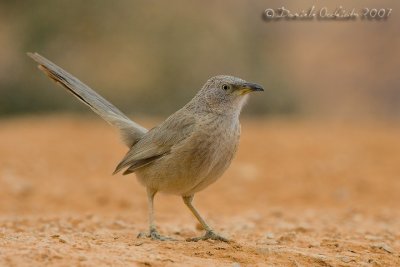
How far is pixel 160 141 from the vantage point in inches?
259

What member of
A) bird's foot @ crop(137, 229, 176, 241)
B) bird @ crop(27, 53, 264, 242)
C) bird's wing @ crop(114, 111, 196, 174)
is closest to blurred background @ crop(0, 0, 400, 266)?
bird's foot @ crop(137, 229, 176, 241)

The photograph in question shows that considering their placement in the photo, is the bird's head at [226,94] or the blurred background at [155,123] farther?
the bird's head at [226,94]

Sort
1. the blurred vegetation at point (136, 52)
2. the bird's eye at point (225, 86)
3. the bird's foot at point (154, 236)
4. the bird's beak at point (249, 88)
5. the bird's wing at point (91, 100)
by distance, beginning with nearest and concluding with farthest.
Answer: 1. the bird's foot at point (154, 236)
2. the bird's beak at point (249, 88)
3. the bird's eye at point (225, 86)
4. the bird's wing at point (91, 100)
5. the blurred vegetation at point (136, 52)

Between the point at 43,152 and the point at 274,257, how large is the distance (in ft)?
25.6

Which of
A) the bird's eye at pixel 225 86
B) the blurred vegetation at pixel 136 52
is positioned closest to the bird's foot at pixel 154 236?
the bird's eye at pixel 225 86

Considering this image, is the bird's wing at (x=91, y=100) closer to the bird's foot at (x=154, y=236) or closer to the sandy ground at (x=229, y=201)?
the sandy ground at (x=229, y=201)

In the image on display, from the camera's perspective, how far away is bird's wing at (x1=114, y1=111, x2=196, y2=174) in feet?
21.1

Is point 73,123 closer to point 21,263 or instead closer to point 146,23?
point 146,23

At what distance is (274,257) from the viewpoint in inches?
225

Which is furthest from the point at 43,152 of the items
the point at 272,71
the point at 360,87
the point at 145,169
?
the point at 360,87

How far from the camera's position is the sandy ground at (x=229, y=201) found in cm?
563

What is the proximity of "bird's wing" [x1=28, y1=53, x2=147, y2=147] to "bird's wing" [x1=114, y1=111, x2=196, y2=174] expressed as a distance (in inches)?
16.6

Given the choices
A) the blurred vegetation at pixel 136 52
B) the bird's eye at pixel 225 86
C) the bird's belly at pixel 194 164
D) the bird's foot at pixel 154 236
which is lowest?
the bird's foot at pixel 154 236

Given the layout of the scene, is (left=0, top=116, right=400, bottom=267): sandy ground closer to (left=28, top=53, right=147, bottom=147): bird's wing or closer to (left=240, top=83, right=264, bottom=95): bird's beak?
(left=28, top=53, right=147, bottom=147): bird's wing
